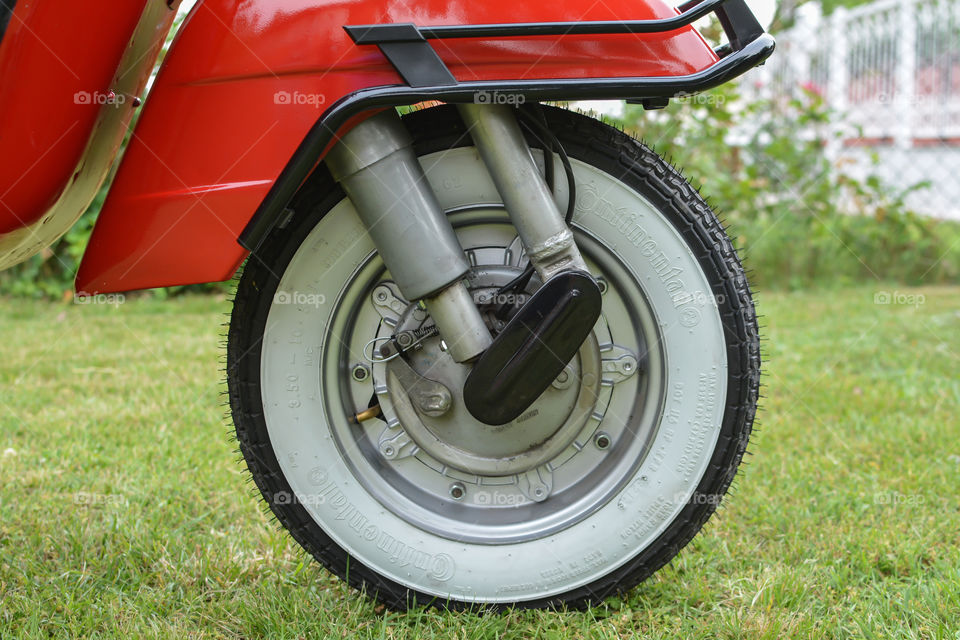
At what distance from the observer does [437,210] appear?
1.34 meters

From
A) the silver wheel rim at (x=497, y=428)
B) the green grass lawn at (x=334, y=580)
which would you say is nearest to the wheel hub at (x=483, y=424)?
the silver wheel rim at (x=497, y=428)

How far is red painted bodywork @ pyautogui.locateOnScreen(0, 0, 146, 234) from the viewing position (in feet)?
4.01

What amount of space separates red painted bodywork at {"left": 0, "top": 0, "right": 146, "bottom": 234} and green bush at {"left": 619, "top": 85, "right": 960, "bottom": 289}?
4400mm

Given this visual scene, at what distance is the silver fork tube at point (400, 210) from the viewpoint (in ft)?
4.31

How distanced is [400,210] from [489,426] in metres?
0.42

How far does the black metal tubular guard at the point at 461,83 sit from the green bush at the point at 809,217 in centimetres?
416

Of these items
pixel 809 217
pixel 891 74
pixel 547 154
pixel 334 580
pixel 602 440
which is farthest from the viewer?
pixel 891 74

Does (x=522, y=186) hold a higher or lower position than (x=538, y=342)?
higher

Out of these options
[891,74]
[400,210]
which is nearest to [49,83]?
[400,210]

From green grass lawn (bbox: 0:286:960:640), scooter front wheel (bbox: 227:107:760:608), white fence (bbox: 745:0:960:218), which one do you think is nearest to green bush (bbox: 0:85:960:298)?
white fence (bbox: 745:0:960:218)

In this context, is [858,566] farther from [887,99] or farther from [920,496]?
[887,99]

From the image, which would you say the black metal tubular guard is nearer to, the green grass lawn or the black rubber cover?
the black rubber cover

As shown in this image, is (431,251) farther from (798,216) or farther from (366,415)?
(798,216)

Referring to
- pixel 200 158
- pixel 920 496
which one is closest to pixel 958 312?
pixel 920 496
